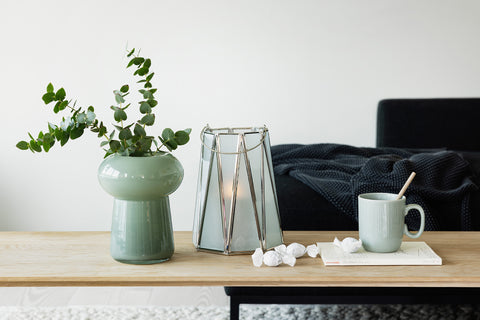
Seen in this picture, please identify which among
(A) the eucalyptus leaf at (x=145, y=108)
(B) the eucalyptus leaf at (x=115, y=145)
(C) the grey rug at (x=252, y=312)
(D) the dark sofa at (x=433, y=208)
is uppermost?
(A) the eucalyptus leaf at (x=145, y=108)

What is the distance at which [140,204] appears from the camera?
111cm

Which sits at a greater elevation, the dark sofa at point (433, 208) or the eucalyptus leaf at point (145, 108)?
the eucalyptus leaf at point (145, 108)

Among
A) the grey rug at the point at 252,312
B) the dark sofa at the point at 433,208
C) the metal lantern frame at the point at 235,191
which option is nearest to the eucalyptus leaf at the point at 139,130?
the metal lantern frame at the point at 235,191

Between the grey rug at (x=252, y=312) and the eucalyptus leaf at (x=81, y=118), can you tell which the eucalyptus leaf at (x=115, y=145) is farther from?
the grey rug at (x=252, y=312)

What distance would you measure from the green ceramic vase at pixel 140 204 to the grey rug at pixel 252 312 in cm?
84

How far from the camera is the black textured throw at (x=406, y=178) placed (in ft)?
6.27

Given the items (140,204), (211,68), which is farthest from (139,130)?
(211,68)


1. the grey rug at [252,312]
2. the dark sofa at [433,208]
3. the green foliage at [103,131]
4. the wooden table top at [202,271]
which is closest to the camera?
the wooden table top at [202,271]

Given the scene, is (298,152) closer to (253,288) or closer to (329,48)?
(329,48)

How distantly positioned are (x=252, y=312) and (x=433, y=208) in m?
0.70

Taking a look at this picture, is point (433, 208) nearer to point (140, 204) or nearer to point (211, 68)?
point (140, 204)

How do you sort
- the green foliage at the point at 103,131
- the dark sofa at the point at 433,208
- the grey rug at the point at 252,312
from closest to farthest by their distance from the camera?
1. the green foliage at the point at 103,131
2. the dark sofa at the point at 433,208
3. the grey rug at the point at 252,312

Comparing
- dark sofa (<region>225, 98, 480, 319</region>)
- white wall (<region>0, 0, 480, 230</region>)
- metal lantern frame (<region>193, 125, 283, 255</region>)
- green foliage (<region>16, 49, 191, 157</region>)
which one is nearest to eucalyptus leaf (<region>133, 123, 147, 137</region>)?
green foliage (<region>16, 49, 191, 157</region>)

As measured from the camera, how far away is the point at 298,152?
8.43 ft
